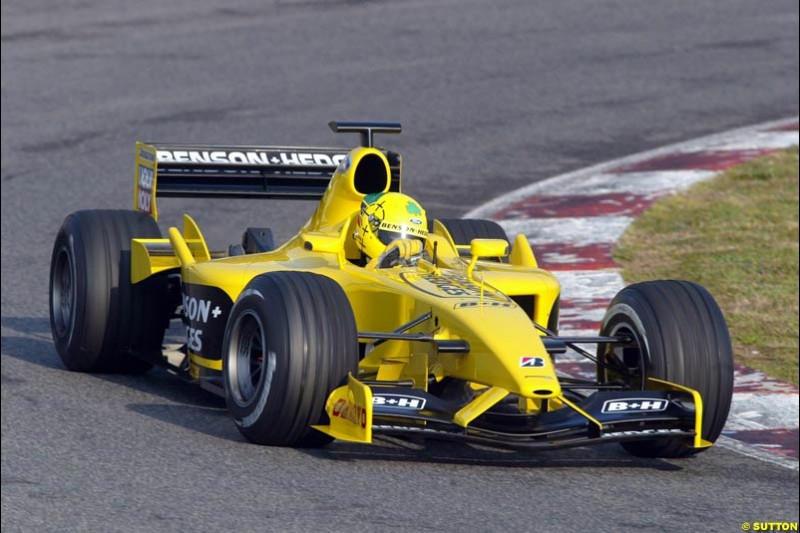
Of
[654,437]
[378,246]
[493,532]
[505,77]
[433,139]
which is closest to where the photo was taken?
[493,532]

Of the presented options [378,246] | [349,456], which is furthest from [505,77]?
[349,456]

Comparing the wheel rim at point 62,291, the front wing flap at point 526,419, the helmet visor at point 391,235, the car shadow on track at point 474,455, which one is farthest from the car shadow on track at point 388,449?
the helmet visor at point 391,235

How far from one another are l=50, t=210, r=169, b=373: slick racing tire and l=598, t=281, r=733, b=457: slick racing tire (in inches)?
104

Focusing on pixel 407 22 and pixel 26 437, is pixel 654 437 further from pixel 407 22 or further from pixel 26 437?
pixel 407 22

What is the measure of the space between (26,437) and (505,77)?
389 inches

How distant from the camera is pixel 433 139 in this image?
14070 mm

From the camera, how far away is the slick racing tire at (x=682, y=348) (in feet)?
21.8

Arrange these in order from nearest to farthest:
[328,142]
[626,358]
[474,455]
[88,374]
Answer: [474,455] → [626,358] → [88,374] → [328,142]

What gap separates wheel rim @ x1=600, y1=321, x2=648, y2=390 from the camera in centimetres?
681

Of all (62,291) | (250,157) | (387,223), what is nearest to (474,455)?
(387,223)

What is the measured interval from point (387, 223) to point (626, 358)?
4.17 feet

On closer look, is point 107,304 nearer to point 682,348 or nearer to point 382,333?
point 382,333

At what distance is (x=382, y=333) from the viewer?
6.62 m

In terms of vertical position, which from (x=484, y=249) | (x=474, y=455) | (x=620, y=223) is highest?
(x=620, y=223)
